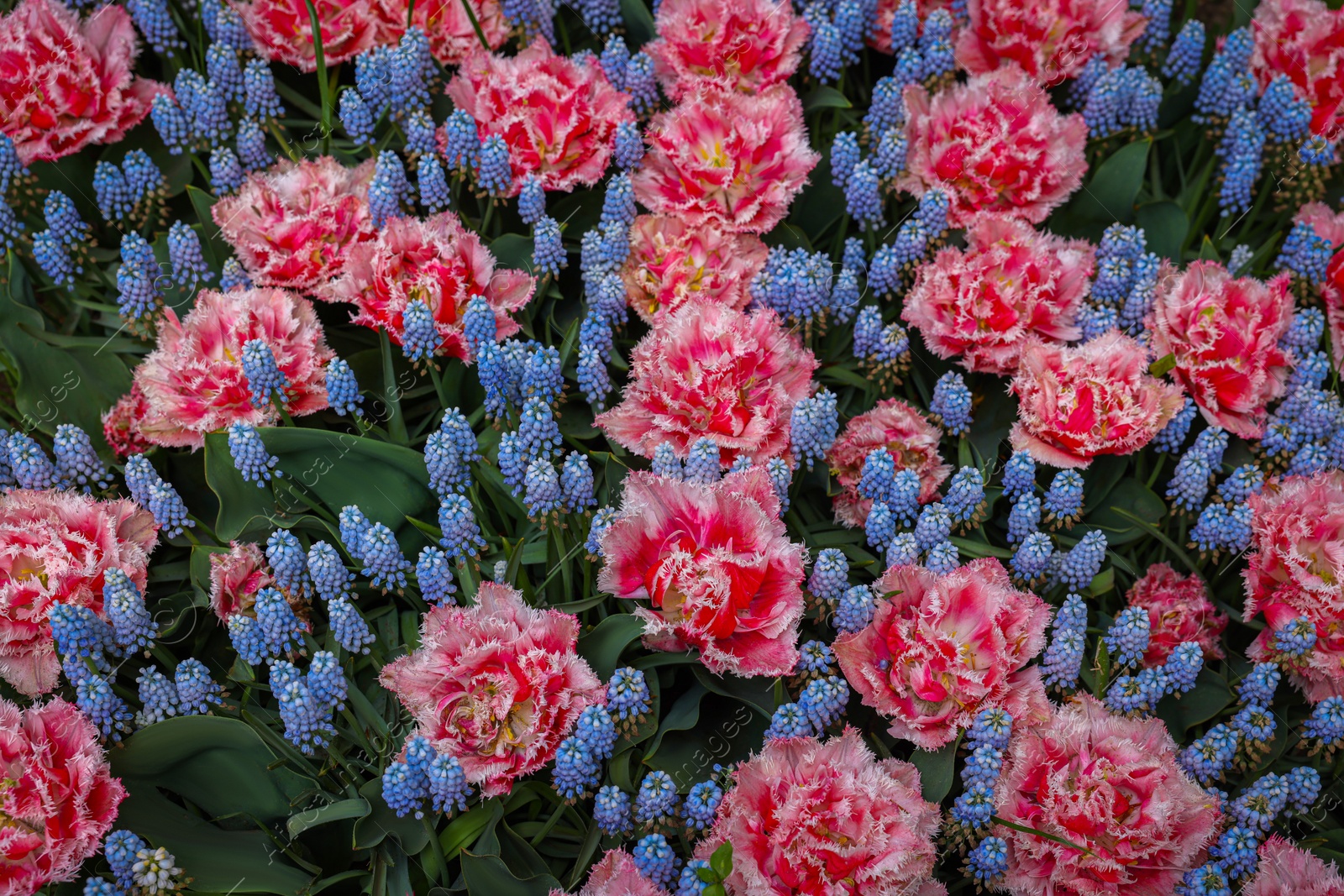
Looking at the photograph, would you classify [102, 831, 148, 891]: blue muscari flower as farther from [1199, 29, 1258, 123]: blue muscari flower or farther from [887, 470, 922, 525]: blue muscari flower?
[1199, 29, 1258, 123]: blue muscari flower

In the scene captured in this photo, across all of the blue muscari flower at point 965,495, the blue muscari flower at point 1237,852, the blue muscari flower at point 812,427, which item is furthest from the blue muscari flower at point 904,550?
the blue muscari flower at point 1237,852

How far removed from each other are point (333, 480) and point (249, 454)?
18 centimetres

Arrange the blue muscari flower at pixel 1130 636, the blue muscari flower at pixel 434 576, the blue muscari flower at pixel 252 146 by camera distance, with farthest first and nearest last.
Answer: the blue muscari flower at pixel 252 146
the blue muscari flower at pixel 1130 636
the blue muscari flower at pixel 434 576

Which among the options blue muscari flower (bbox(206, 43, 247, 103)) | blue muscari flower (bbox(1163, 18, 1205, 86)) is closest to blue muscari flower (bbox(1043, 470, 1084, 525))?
blue muscari flower (bbox(1163, 18, 1205, 86))

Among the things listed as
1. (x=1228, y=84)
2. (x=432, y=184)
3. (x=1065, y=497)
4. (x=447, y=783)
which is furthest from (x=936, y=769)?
(x=1228, y=84)

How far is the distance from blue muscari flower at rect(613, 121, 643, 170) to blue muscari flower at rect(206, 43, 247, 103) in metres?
0.95

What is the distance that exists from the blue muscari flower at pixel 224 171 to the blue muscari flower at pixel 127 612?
Answer: 0.99 meters

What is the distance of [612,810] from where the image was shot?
1.79 meters

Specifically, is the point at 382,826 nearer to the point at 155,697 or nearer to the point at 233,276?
the point at 155,697

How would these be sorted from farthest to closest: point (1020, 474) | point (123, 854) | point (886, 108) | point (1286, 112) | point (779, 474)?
point (1286, 112) → point (886, 108) → point (1020, 474) → point (779, 474) → point (123, 854)

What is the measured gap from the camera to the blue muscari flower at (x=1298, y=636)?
2066 mm

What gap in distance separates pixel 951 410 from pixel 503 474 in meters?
0.97

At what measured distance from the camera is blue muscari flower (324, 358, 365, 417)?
211cm

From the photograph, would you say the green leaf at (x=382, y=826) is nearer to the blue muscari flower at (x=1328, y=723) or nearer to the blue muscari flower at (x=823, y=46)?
the blue muscari flower at (x=1328, y=723)
